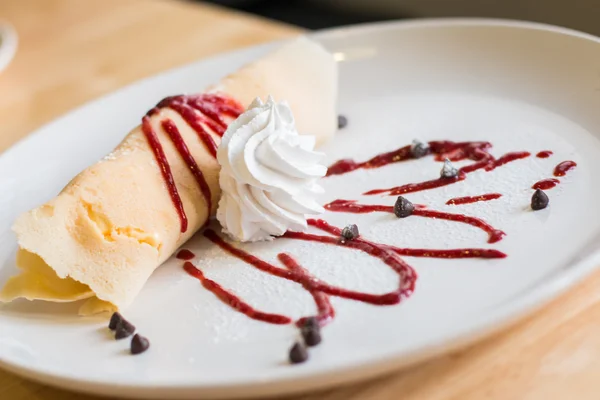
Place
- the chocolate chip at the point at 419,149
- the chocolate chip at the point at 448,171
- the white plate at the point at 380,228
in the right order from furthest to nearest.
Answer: the chocolate chip at the point at 419,149
the chocolate chip at the point at 448,171
the white plate at the point at 380,228

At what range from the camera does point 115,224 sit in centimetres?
182

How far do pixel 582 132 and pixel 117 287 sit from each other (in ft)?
4.53

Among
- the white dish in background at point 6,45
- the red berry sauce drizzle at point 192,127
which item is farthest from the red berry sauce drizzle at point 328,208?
the white dish in background at point 6,45

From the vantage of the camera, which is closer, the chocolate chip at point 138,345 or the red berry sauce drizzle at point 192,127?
the chocolate chip at point 138,345

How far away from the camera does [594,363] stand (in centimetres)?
138

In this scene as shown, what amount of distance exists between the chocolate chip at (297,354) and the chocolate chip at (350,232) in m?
0.51

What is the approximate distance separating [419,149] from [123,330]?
42.1 inches

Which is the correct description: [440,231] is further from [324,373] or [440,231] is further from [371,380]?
[324,373]

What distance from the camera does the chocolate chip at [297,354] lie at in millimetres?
1406

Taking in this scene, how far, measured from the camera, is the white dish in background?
288 cm

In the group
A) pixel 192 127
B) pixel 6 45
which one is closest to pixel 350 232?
pixel 192 127

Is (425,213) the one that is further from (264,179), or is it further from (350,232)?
(264,179)

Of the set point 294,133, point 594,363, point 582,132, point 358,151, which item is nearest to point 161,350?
point 294,133

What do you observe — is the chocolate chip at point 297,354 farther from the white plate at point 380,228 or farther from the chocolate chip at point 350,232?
the chocolate chip at point 350,232
